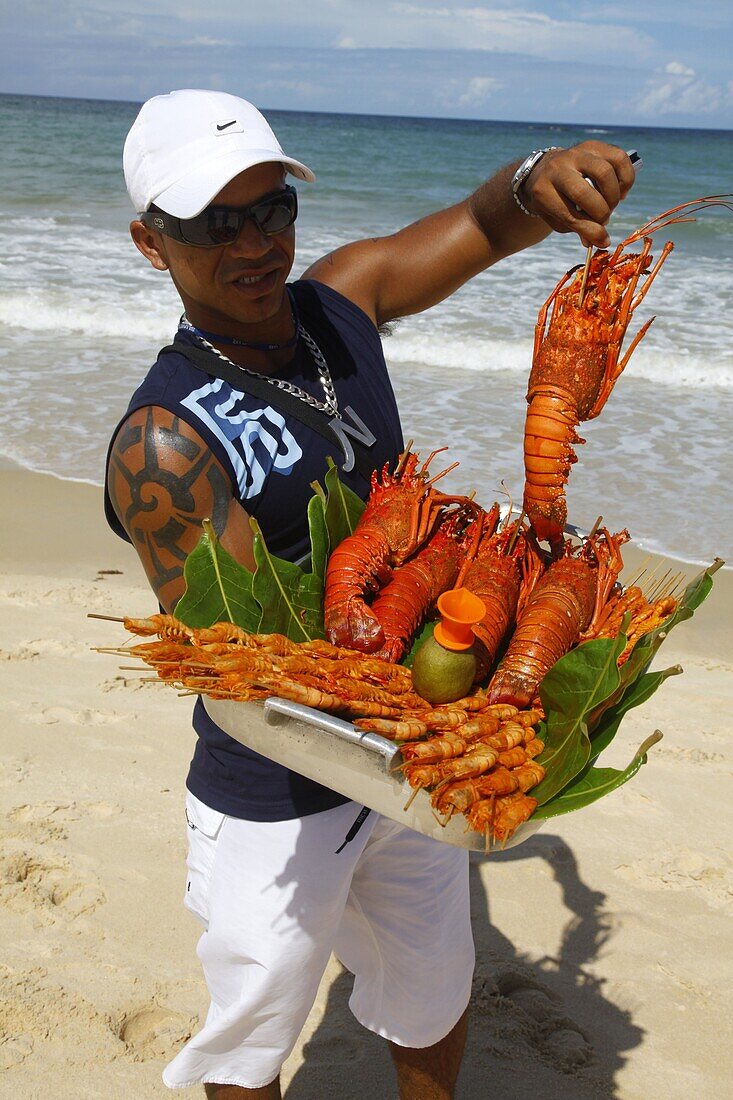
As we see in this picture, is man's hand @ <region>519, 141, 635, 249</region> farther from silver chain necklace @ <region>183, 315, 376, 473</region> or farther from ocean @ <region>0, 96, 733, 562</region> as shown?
ocean @ <region>0, 96, 733, 562</region>

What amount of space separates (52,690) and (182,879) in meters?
1.38

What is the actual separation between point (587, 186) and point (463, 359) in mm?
8490

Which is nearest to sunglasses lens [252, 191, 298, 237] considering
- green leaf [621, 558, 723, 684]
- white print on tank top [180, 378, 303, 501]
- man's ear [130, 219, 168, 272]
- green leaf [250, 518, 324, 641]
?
man's ear [130, 219, 168, 272]

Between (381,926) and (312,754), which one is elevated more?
(312,754)

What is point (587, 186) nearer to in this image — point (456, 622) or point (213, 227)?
point (213, 227)

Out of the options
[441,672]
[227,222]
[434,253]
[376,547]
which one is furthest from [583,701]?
[434,253]

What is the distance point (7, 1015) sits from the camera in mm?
3012

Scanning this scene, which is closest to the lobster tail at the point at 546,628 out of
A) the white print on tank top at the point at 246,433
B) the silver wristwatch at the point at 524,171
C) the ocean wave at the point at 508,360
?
the white print on tank top at the point at 246,433

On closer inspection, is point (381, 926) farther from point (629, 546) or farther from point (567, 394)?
point (629, 546)

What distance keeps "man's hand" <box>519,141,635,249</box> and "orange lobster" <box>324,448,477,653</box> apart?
1.93ft

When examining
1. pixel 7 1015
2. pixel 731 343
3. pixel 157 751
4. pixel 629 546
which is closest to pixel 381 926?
pixel 7 1015

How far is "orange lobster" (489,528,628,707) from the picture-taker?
5.52 feet

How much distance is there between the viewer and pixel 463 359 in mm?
10445

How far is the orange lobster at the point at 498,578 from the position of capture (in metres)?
1.85
